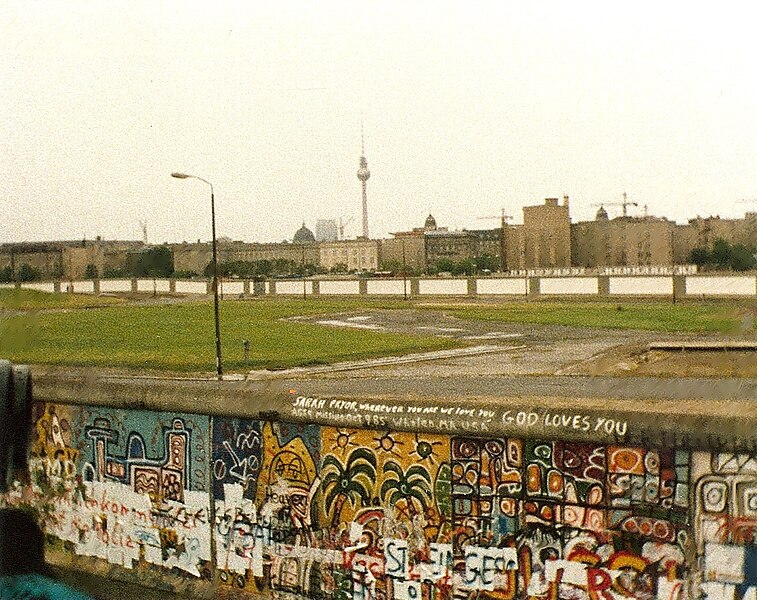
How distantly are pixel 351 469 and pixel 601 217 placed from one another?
196 inches

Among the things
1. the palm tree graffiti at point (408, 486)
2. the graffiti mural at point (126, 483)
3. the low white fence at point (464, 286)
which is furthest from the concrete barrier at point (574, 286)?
the graffiti mural at point (126, 483)

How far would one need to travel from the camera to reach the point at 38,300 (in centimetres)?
1305

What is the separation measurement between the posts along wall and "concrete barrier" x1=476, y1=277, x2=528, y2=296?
14.3 feet

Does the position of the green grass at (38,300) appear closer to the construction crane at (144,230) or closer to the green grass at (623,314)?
the construction crane at (144,230)

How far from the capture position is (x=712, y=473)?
253 inches

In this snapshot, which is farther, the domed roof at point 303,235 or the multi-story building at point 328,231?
the domed roof at point 303,235

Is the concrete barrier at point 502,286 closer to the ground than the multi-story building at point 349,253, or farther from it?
closer to the ground

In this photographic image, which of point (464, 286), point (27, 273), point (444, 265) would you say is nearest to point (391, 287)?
point (444, 265)

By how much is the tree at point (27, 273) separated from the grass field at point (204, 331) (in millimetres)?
226

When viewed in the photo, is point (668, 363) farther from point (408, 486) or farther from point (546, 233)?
point (408, 486)

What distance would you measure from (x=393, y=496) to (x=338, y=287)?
209 inches

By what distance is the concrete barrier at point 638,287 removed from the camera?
37.2 feet

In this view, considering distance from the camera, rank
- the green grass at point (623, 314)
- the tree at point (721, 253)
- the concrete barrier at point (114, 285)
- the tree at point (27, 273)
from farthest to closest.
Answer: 1. the concrete barrier at point (114, 285)
2. the tree at point (27, 273)
3. the green grass at point (623, 314)
4. the tree at point (721, 253)

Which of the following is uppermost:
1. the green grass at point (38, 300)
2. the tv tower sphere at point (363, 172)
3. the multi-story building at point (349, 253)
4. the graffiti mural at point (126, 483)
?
the tv tower sphere at point (363, 172)
